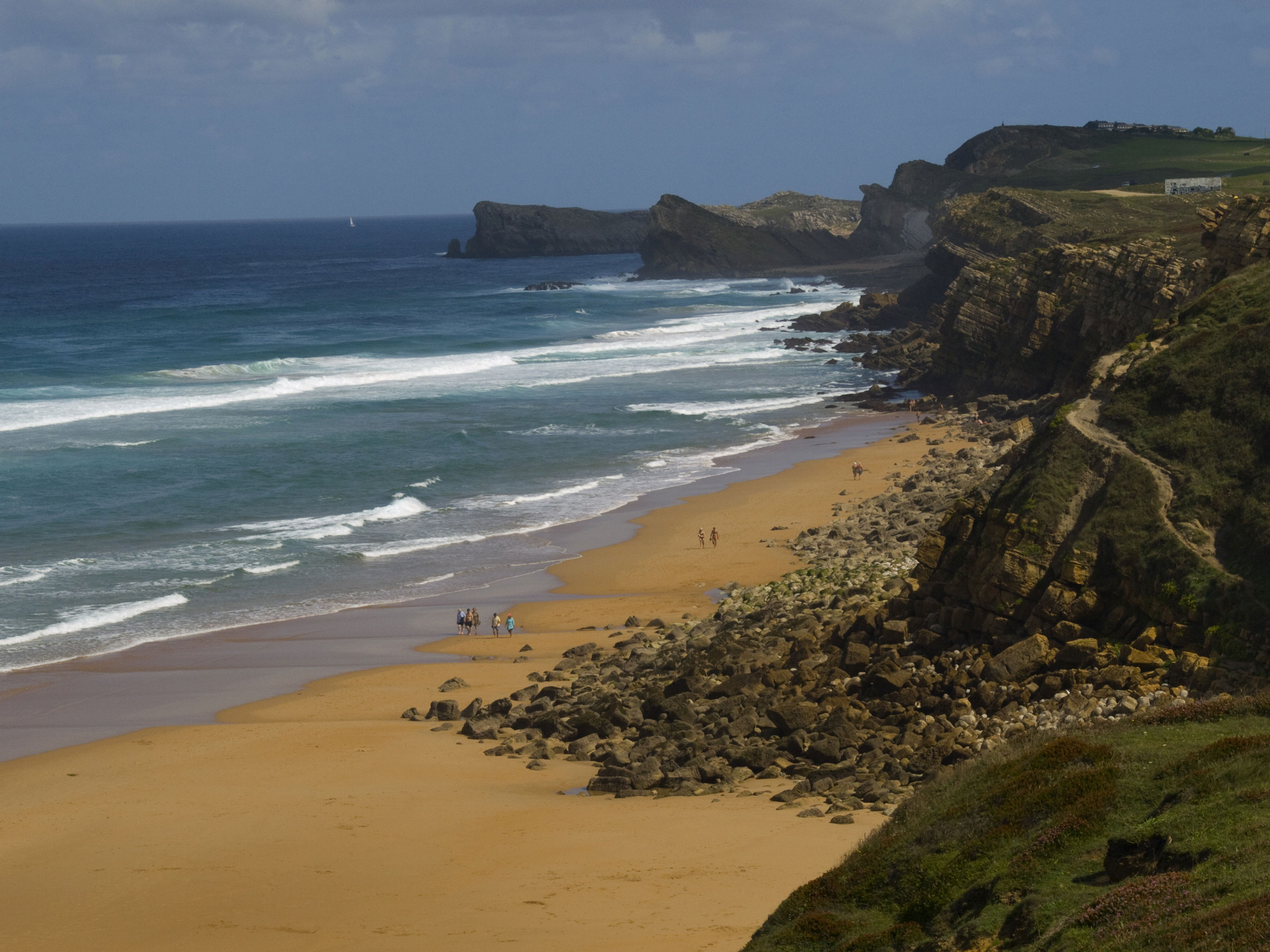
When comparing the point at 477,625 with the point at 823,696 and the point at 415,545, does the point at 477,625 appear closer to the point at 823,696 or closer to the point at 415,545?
the point at 415,545

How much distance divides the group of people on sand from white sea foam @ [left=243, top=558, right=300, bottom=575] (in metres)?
7.29

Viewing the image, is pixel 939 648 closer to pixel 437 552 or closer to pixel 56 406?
pixel 437 552

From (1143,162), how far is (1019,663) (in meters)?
103

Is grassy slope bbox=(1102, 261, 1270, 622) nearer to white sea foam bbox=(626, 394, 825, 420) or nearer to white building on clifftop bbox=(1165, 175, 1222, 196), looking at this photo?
white sea foam bbox=(626, 394, 825, 420)

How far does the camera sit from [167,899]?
16828mm

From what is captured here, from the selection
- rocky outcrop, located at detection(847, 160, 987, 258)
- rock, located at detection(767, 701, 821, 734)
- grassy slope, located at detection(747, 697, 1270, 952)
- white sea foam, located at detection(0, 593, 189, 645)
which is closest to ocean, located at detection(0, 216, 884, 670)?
white sea foam, located at detection(0, 593, 189, 645)

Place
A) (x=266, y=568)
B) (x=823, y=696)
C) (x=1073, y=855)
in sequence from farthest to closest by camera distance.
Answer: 1. (x=266, y=568)
2. (x=823, y=696)
3. (x=1073, y=855)

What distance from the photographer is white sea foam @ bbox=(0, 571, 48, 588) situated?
111 ft

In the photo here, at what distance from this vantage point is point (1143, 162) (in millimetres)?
110500

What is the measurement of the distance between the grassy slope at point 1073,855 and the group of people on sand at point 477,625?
55.4 feet

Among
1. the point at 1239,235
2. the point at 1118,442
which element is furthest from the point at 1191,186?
the point at 1118,442

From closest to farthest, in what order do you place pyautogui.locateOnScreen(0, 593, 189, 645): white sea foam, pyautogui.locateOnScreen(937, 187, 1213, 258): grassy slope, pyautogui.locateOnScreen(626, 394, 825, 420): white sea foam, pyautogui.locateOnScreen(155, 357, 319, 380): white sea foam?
pyautogui.locateOnScreen(0, 593, 189, 645): white sea foam, pyautogui.locateOnScreen(626, 394, 825, 420): white sea foam, pyautogui.locateOnScreen(937, 187, 1213, 258): grassy slope, pyautogui.locateOnScreen(155, 357, 319, 380): white sea foam

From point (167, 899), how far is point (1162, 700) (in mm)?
14311

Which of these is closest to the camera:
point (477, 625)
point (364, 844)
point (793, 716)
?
point (364, 844)
